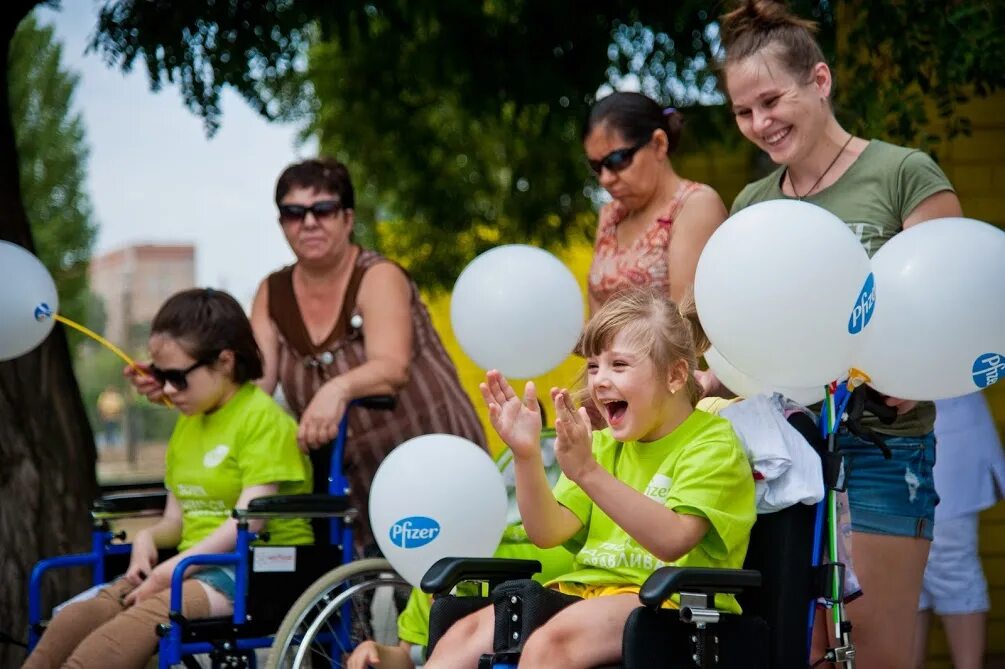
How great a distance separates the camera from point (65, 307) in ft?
68.3

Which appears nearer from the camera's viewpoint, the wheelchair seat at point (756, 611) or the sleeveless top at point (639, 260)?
the wheelchair seat at point (756, 611)

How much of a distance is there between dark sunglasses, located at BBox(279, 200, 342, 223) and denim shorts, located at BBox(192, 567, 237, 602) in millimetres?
1164

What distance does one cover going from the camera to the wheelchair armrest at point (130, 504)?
15.1 ft

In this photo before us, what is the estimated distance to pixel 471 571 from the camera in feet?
10.5

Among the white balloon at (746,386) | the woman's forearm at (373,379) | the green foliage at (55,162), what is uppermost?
the green foliage at (55,162)

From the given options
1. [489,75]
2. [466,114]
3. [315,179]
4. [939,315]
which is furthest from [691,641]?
[466,114]

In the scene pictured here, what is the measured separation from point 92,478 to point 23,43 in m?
14.0

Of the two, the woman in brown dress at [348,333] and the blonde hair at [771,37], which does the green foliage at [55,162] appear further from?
the blonde hair at [771,37]

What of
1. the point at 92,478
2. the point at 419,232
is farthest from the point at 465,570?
the point at 419,232

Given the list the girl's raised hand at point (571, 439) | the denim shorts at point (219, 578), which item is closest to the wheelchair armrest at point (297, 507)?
the denim shorts at point (219, 578)

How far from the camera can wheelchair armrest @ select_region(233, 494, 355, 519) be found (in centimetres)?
415

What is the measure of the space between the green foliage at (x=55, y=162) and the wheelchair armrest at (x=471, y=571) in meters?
18.8

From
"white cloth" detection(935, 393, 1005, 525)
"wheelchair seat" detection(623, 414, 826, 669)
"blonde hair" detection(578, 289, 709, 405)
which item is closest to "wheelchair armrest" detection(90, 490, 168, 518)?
"blonde hair" detection(578, 289, 709, 405)

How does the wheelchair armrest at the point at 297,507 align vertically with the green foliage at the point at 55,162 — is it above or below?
below
